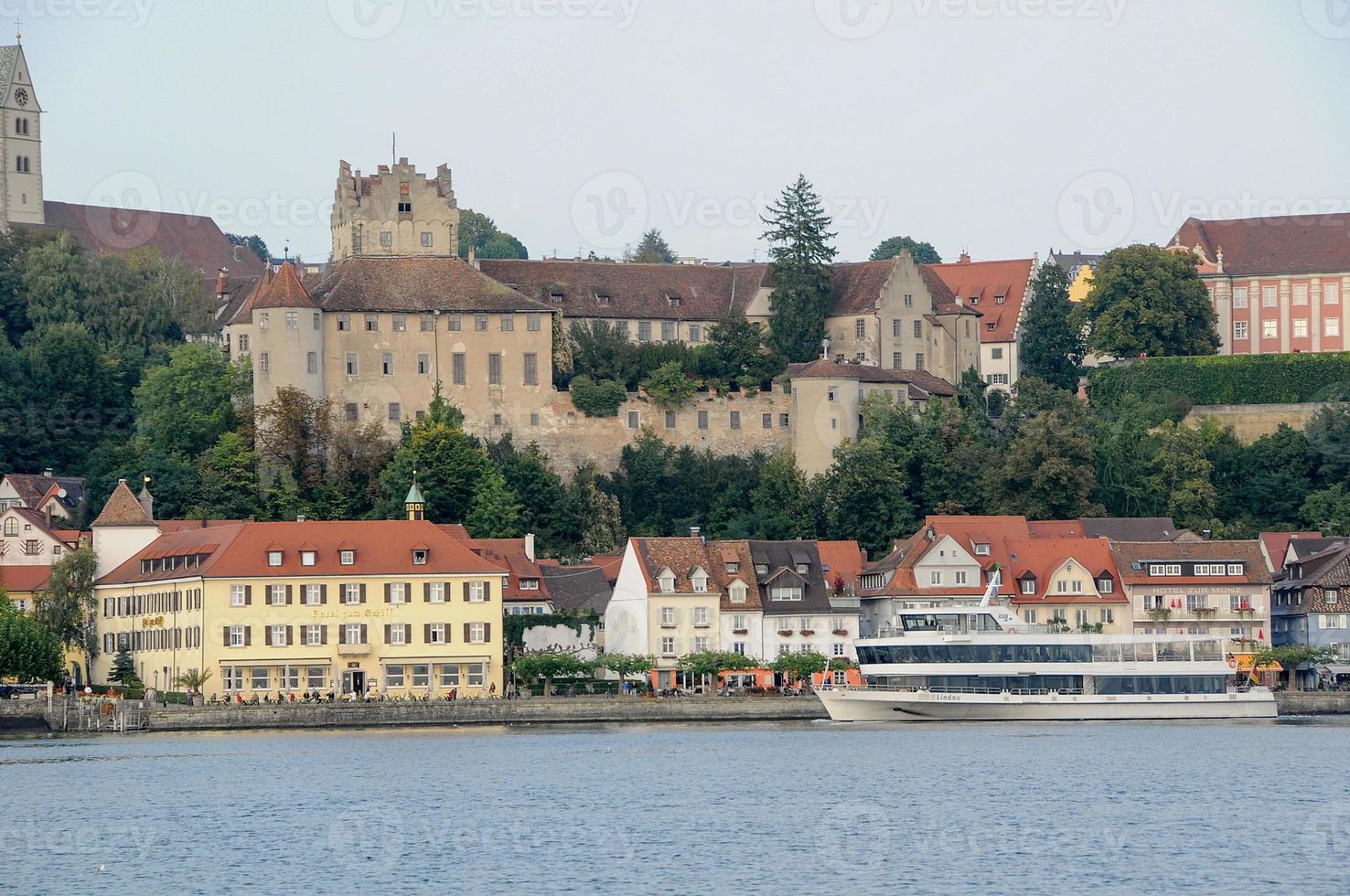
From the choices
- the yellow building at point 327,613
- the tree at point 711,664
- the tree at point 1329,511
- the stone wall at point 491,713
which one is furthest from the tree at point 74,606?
the tree at point 1329,511

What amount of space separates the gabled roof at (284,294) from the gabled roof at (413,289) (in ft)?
4.15

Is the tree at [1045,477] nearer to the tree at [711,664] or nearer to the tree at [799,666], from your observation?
the tree at [799,666]

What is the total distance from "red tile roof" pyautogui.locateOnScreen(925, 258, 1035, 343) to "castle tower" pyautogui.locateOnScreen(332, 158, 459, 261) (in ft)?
94.4

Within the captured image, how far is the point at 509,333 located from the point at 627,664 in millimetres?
24989

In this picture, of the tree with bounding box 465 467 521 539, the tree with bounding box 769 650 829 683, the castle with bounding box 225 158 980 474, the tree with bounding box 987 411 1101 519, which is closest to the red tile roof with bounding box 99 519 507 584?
the tree with bounding box 465 467 521 539

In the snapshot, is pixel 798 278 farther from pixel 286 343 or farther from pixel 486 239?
pixel 486 239

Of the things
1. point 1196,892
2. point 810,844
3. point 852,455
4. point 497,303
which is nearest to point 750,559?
point 852,455

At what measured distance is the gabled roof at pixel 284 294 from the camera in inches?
4429

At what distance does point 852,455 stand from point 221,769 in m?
41.2

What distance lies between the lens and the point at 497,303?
380ft

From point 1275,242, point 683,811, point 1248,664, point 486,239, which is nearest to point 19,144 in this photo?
point 486,239

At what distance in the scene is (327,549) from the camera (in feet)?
307

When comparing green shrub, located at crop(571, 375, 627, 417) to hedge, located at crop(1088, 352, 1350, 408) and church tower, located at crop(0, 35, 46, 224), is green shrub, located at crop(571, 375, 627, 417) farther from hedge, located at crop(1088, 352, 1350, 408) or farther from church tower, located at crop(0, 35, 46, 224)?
church tower, located at crop(0, 35, 46, 224)

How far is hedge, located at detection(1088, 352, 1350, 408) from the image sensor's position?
4742 inches
